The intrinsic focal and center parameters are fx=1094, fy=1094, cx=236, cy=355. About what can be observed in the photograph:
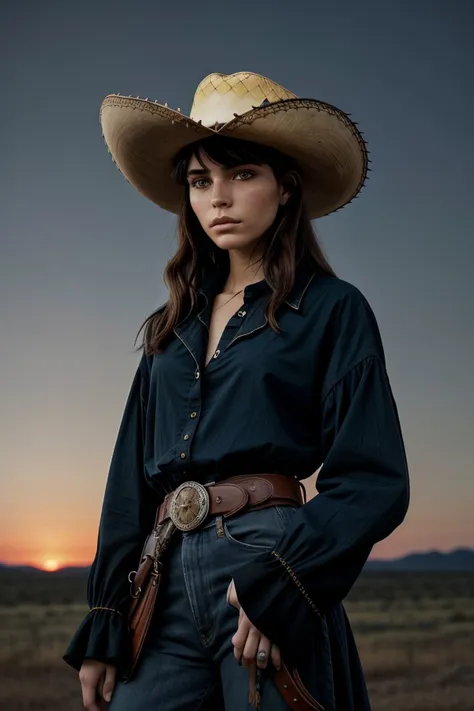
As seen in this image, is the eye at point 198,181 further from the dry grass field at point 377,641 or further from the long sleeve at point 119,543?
the dry grass field at point 377,641

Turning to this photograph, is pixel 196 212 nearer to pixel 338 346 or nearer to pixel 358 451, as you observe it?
pixel 338 346

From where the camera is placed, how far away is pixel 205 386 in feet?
6.33

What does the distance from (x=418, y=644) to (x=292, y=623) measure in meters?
4.64

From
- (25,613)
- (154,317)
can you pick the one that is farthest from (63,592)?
(154,317)

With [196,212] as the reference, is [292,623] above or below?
below

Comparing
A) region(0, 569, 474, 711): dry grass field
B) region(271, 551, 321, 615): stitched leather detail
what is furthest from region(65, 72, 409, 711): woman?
region(0, 569, 474, 711): dry grass field

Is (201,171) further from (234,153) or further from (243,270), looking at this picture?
(243,270)

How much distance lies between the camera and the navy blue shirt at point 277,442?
1663mm

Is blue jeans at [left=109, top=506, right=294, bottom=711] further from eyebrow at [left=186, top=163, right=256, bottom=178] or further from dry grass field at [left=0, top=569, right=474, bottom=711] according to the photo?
dry grass field at [left=0, top=569, right=474, bottom=711]

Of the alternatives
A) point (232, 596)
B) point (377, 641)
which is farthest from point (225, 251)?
point (377, 641)

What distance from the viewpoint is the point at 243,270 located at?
206cm

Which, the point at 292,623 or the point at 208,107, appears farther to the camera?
the point at 208,107

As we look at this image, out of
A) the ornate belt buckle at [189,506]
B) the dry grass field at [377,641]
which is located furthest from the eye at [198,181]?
the dry grass field at [377,641]

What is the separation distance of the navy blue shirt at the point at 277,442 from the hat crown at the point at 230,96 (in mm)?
308
